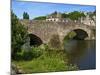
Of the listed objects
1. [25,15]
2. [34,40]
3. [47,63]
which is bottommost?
[47,63]

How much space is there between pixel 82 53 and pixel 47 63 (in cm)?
46

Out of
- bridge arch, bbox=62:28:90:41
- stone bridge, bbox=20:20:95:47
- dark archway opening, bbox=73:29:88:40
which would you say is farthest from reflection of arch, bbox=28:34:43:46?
dark archway opening, bbox=73:29:88:40

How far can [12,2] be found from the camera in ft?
7.49

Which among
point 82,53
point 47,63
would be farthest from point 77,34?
point 47,63

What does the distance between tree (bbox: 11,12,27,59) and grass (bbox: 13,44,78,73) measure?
0.15m

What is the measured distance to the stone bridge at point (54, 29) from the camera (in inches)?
93.4

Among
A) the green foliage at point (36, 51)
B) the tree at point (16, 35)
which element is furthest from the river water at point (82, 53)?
the tree at point (16, 35)

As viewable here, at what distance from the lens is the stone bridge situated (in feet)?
7.78

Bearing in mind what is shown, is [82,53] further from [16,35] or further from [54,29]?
[16,35]

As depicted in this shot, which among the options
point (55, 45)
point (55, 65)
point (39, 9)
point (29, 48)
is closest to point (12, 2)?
point (39, 9)

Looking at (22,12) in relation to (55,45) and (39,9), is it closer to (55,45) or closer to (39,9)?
(39,9)

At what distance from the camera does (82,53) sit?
254cm

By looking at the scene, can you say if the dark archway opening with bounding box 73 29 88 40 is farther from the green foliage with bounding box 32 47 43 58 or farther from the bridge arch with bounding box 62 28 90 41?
the green foliage with bounding box 32 47 43 58

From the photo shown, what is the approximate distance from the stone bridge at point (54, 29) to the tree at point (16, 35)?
0.06m
